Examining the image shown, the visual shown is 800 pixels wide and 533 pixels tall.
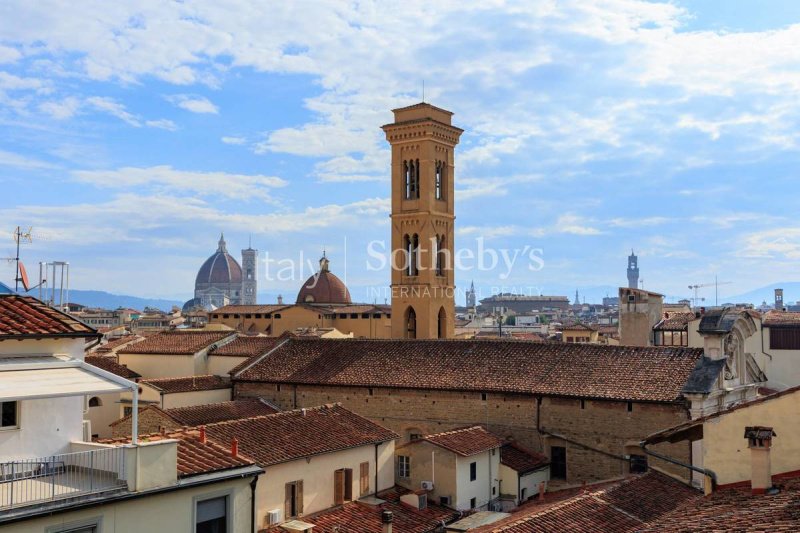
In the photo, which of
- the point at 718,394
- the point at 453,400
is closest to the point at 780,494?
the point at 718,394

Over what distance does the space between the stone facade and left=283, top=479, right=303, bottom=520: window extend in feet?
30.6

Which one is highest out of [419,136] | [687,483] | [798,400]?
[419,136]

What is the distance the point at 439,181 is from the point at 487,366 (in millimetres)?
19297

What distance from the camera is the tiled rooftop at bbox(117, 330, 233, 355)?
3938 centimetres

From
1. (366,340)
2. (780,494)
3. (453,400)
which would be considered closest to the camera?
(780,494)

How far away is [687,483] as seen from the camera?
22.9 metres

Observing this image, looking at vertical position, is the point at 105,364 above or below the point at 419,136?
below

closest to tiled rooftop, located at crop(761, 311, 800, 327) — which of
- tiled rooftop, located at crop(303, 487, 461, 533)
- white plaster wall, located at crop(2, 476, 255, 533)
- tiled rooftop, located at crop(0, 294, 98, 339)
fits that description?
tiled rooftop, located at crop(303, 487, 461, 533)

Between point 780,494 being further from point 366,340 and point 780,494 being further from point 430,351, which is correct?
point 366,340

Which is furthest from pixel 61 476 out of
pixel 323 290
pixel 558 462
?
pixel 323 290

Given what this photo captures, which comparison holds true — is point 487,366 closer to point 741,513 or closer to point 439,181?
point 439,181

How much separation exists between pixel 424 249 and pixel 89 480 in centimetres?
3488

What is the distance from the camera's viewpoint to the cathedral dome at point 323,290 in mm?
74188

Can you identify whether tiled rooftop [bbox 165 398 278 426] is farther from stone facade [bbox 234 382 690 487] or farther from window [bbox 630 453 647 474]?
window [bbox 630 453 647 474]
